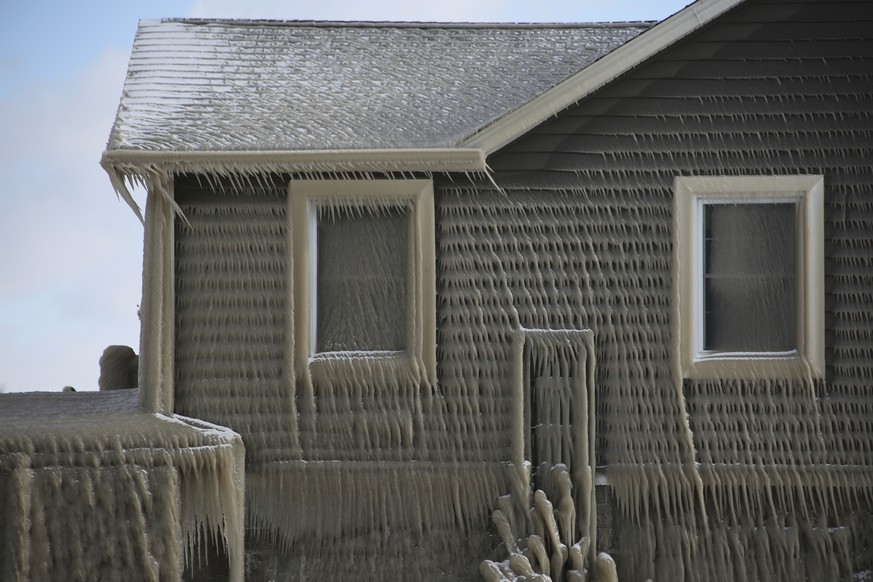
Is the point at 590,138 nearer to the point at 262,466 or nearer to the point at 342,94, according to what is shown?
the point at 342,94

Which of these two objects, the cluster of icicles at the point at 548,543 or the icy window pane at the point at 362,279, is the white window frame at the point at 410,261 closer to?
the icy window pane at the point at 362,279

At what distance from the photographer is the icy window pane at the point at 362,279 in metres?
7.91

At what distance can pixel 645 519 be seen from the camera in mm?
7820

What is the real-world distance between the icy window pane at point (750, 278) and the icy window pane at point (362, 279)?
243cm

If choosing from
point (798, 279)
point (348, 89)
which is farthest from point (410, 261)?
point (798, 279)

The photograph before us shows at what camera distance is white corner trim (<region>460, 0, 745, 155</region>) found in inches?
299

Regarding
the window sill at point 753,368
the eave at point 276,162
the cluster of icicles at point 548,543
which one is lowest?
the cluster of icicles at point 548,543

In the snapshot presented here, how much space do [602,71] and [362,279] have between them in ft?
8.03

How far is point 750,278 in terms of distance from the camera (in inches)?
310

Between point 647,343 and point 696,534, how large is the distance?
154 centimetres

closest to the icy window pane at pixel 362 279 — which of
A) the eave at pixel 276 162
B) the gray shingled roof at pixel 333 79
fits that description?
the eave at pixel 276 162

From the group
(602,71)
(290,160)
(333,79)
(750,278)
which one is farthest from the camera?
(333,79)

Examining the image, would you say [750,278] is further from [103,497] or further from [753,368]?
[103,497]

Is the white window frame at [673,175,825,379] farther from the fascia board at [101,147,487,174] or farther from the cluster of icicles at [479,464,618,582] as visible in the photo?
the fascia board at [101,147,487,174]
